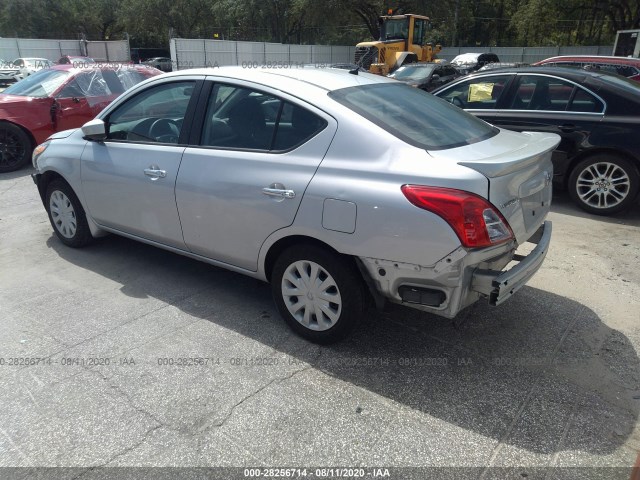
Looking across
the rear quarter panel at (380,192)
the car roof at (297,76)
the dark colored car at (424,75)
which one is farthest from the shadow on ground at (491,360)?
the dark colored car at (424,75)

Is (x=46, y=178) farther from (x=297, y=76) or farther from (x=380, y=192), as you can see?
(x=380, y=192)

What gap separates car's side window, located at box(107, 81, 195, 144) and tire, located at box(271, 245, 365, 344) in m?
1.41

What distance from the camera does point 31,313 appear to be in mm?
3717


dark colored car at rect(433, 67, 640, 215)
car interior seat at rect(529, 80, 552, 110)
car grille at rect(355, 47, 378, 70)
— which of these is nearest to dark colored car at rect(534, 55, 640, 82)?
dark colored car at rect(433, 67, 640, 215)

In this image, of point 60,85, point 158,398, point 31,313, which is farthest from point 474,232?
point 60,85

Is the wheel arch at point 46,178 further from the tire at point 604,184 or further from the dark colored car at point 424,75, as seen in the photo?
the dark colored car at point 424,75

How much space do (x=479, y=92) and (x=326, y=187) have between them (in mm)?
4721

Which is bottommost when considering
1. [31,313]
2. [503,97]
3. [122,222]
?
[31,313]

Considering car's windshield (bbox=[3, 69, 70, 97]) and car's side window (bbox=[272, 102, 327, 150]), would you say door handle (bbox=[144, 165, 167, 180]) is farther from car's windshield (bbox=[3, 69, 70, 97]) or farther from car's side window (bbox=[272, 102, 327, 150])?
car's windshield (bbox=[3, 69, 70, 97])

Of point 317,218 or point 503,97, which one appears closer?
point 317,218

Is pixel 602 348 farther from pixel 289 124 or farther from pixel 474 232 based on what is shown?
pixel 289 124

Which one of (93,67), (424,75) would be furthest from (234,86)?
(424,75)

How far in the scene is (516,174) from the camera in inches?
111

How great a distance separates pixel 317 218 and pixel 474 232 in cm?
90
